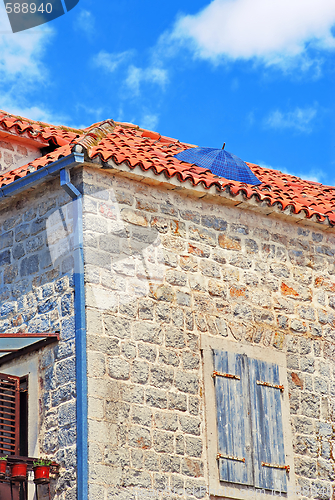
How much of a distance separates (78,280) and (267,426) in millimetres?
2764

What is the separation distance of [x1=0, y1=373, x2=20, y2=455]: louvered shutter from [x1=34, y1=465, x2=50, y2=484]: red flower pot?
1.94ft

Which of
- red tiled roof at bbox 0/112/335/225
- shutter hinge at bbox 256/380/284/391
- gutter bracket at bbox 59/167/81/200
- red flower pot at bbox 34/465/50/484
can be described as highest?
red tiled roof at bbox 0/112/335/225

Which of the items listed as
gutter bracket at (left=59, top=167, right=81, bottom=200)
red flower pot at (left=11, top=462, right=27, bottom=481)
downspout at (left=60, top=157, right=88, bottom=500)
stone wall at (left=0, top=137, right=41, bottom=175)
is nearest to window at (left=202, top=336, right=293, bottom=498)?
downspout at (left=60, top=157, right=88, bottom=500)

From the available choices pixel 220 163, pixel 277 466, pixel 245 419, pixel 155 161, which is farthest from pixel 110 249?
pixel 277 466

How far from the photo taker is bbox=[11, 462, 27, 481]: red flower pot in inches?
306

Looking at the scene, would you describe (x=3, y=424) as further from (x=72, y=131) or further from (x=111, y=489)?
(x=72, y=131)

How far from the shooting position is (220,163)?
33.8ft

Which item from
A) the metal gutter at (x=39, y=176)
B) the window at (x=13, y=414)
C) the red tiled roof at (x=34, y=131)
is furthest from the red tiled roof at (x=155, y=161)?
the window at (x=13, y=414)

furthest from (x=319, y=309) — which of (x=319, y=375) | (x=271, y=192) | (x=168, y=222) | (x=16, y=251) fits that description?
(x=16, y=251)

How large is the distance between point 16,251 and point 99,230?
46.7 inches

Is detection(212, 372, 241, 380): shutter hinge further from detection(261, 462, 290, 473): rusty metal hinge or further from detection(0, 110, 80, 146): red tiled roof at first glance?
detection(0, 110, 80, 146): red tiled roof

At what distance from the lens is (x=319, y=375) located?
997 centimetres

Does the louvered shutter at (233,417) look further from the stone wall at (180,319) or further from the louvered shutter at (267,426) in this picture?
the stone wall at (180,319)

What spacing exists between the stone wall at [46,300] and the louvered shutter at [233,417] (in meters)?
1.76
